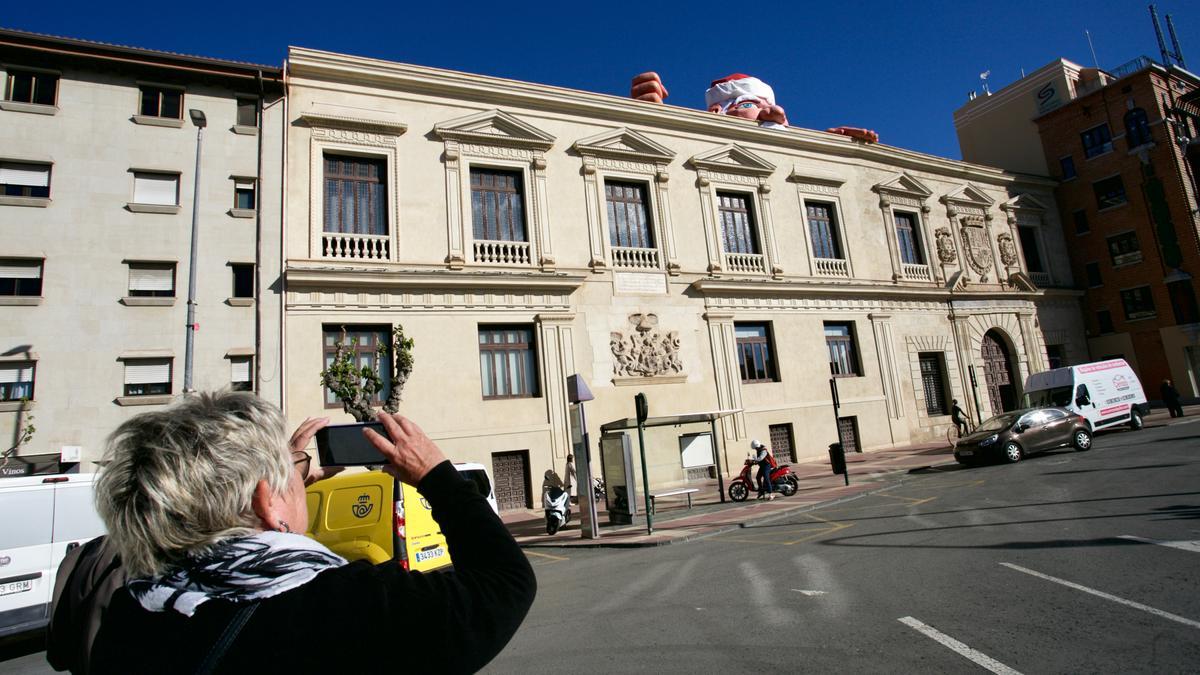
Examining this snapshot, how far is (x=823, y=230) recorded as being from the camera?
25531mm

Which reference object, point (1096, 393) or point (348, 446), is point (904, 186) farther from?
point (348, 446)

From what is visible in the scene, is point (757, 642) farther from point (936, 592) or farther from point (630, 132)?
point (630, 132)

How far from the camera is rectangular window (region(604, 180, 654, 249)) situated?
2116cm

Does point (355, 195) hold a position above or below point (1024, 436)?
above

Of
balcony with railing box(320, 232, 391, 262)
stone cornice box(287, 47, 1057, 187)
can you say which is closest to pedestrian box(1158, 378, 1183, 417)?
stone cornice box(287, 47, 1057, 187)

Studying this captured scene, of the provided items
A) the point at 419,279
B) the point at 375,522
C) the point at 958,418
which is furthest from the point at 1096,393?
the point at 375,522

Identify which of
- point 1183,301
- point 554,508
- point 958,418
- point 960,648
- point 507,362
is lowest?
point 960,648

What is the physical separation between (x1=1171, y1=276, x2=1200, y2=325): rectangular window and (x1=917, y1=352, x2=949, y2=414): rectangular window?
13.0 m

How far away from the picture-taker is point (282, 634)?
1.38m

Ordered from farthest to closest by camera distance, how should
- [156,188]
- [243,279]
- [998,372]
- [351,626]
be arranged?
[998,372] → [243,279] → [156,188] → [351,626]

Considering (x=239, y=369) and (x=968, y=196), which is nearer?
(x=239, y=369)

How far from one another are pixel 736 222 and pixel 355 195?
13.3 metres

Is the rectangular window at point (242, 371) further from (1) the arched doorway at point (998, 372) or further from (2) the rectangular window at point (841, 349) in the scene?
(1) the arched doorway at point (998, 372)

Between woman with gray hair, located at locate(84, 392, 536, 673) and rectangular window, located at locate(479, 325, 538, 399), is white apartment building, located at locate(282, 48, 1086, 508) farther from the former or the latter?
woman with gray hair, located at locate(84, 392, 536, 673)
